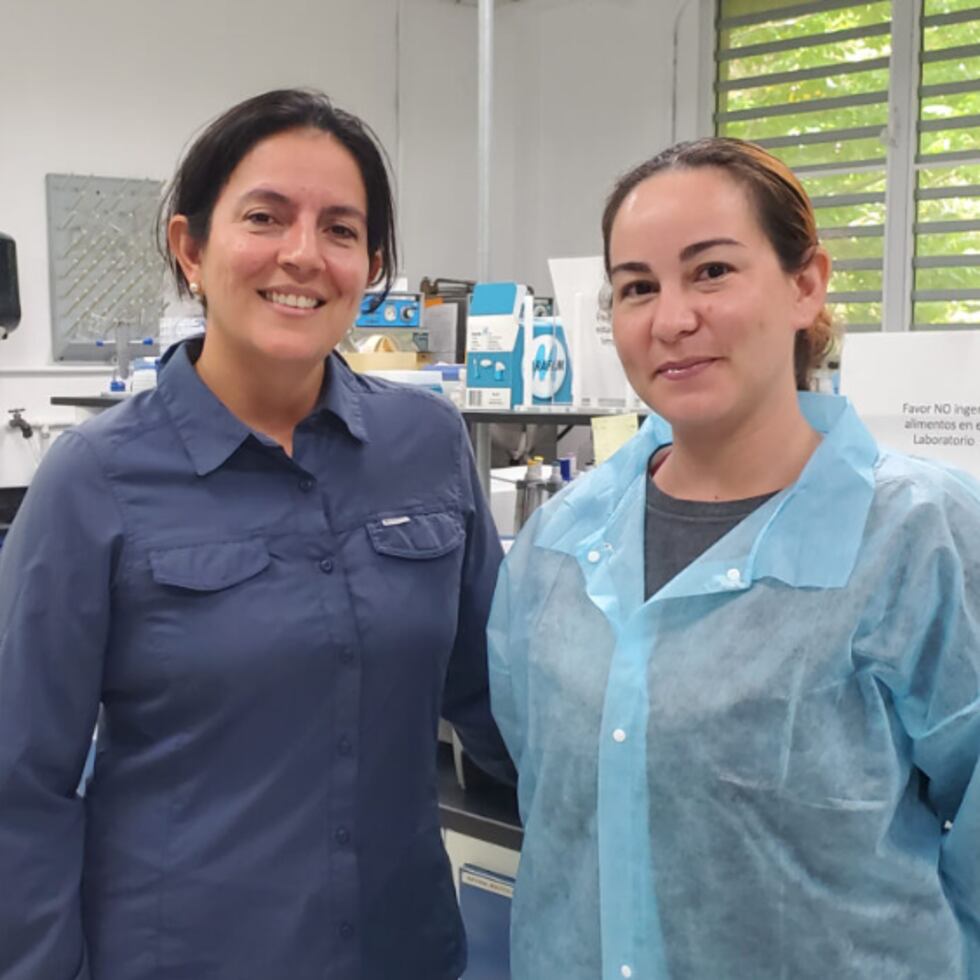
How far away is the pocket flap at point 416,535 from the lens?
120cm

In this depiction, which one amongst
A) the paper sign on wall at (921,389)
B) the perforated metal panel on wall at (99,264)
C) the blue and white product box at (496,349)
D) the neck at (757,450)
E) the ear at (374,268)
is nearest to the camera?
the neck at (757,450)

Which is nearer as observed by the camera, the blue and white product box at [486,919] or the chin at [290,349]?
the chin at [290,349]

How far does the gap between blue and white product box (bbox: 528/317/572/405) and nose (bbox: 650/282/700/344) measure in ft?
3.20

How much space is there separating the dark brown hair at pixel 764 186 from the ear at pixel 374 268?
311 mm

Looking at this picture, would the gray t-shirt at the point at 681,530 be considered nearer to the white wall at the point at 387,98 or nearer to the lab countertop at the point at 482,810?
the lab countertop at the point at 482,810

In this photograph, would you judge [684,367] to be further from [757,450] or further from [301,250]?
[301,250]

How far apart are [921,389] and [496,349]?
28.9 inches

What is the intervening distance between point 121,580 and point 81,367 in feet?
12.3

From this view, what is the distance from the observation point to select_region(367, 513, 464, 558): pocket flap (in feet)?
3.94

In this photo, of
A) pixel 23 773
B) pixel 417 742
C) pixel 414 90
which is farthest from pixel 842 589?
pixel 414 90

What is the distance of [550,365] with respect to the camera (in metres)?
1.99

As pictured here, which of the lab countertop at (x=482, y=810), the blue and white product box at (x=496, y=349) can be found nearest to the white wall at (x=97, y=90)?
the blue and white product box at (x=496, y=349)

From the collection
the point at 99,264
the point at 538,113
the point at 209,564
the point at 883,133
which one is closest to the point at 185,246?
the point at 209,564

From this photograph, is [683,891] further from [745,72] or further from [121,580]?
[745,72]
